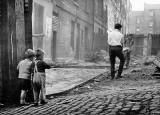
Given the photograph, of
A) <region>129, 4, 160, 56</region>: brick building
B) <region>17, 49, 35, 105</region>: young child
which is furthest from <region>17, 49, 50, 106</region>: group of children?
<region>129, 4, 160, 56</region>: brick building

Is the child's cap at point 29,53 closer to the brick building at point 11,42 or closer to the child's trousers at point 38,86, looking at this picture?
the brick building at point 11,42

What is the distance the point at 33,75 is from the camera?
17.5 ft

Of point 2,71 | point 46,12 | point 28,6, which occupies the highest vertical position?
point 46,12

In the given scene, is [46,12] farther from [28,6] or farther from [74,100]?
[74,100]

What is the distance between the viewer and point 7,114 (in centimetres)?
468

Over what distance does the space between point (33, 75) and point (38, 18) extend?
30.8 ft

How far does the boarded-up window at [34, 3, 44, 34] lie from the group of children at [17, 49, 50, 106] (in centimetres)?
848

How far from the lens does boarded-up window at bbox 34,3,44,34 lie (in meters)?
13.9

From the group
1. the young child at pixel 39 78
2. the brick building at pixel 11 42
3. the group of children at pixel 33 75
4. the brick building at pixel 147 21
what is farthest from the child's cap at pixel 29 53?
the brick building at pixel 147 21

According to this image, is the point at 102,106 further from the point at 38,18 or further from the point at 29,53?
the point at 38,18

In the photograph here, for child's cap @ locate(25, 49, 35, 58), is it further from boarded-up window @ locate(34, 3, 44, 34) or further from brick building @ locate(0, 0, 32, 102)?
boarded-up window @ locate(34, 3, 44, 34)

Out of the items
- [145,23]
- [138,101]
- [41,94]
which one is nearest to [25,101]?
[41,94]

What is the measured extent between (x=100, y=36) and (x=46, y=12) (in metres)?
14.2

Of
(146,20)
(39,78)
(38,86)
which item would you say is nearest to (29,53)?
(39,78)
